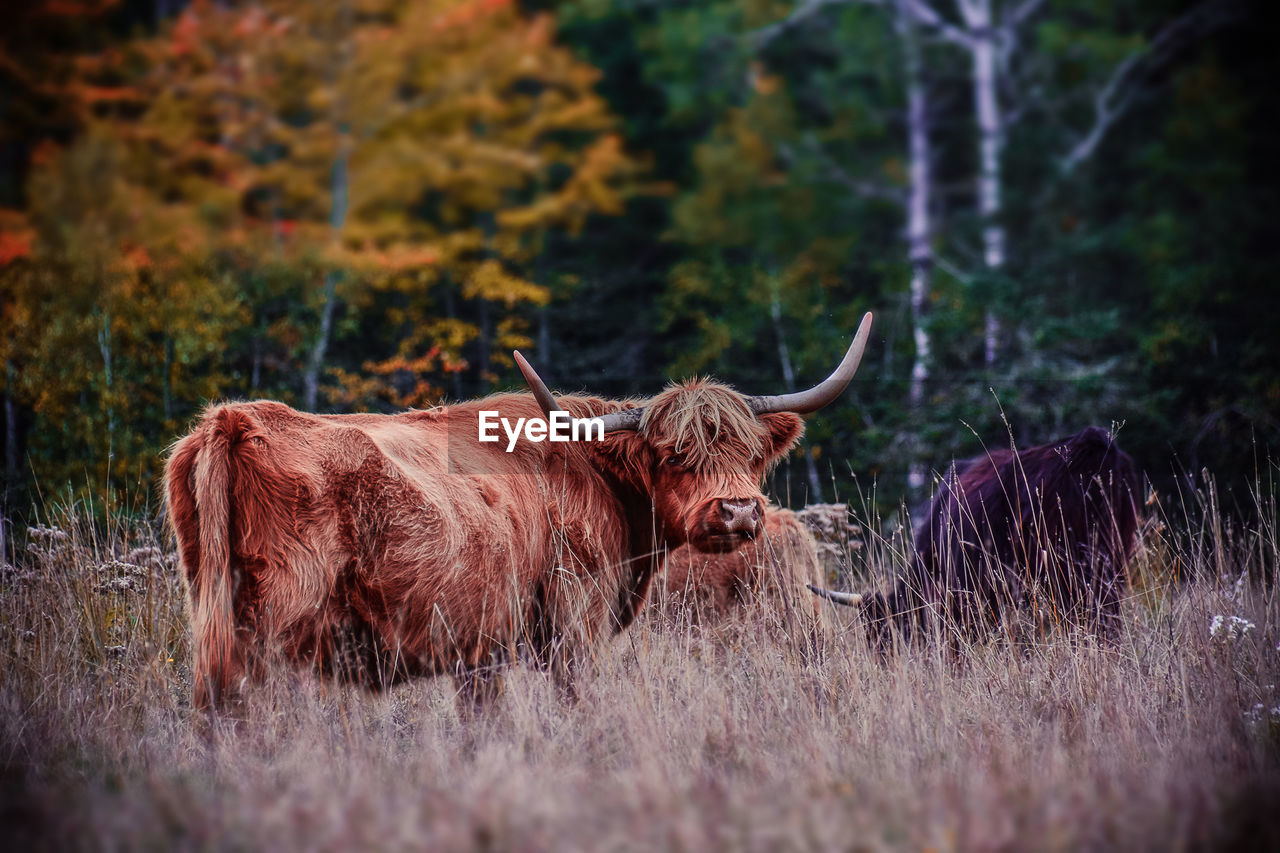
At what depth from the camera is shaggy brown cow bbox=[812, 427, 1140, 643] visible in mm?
5281

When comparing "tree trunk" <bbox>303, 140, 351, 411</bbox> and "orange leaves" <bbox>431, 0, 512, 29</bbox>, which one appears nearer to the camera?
"tree trunk" <bbox>303, 140, 351, 411</bbox>

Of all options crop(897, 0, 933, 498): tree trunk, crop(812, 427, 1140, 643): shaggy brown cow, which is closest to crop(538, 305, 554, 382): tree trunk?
crop(897, 0, 933, 498): tree trunk

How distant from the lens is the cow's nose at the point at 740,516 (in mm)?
4445

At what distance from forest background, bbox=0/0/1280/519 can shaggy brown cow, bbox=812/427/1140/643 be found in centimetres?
129

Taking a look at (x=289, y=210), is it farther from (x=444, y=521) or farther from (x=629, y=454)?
(x=444, y=521)

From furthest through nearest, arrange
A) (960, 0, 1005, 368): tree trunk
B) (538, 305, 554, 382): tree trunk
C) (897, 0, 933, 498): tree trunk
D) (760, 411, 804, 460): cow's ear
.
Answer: (897, 0, 933, 498): tree trunk
(960, 0, 1005, 368): tree trunk
(538, 305, 554, 382): tree trunk
(760, 411, 804, 460): cow's ear

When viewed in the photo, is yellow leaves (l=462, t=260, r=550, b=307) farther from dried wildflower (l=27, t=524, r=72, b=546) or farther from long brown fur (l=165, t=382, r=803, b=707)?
long brown fur (l=165, t=382, r=803, b=707)

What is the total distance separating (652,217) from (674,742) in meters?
13.6

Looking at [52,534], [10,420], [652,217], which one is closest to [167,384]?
[10,420]

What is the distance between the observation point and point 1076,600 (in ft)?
17.4

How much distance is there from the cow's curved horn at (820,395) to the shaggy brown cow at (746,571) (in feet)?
2.97

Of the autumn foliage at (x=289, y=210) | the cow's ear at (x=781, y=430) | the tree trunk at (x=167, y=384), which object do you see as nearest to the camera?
the cow's ear at (x=781, y=430)

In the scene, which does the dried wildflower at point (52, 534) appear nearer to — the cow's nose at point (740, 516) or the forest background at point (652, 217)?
the forest background at point (652, 217)

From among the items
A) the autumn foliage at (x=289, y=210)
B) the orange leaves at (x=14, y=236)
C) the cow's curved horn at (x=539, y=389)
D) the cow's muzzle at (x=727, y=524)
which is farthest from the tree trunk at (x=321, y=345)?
the cow's muzzle at (x=727, y=524)
